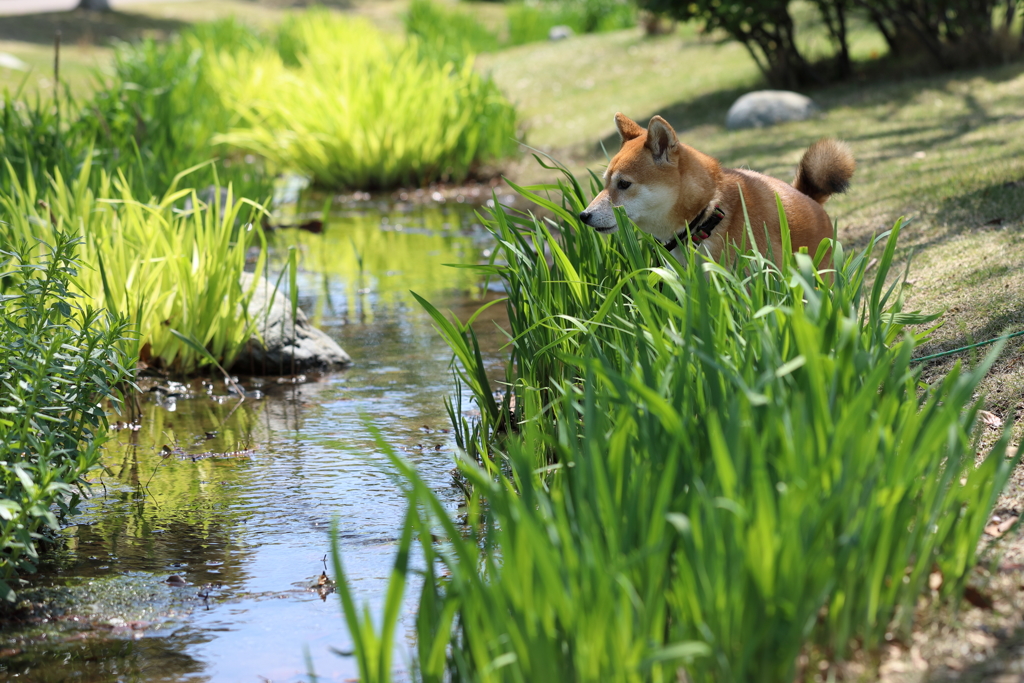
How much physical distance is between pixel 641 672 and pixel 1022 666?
799 mm

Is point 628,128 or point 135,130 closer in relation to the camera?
point 628,128

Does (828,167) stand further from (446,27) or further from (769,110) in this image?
(446,27)

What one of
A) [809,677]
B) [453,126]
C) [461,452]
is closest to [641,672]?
[809,677]

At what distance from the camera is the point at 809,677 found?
2084mm

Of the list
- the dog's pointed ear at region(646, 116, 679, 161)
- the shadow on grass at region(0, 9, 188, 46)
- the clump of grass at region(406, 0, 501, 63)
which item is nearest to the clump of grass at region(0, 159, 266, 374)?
the dog's pointed ear at region(646, 116, 679, 161)

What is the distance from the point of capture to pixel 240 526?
362 centimetres

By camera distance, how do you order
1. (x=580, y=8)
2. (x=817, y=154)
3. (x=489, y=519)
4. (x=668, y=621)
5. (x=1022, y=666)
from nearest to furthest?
(x=1022, y=666), (x=668, y=621), (x=489, y=519), (x=817, y=154), (x=580, y=8)

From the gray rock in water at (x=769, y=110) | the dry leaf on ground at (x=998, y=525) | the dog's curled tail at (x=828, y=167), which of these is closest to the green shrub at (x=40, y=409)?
the dry leaf on ground at (x=998, y=525)

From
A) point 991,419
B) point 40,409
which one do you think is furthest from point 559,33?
point 40,409

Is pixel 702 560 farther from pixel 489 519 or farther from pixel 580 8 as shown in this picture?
pixel 580 8

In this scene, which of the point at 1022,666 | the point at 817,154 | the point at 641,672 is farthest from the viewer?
the point at 817,154

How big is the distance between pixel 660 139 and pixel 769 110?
716cm

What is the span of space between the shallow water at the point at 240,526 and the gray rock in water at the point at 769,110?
5.61 meters

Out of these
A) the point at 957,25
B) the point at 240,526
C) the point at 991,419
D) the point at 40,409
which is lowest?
the point at 240,526
